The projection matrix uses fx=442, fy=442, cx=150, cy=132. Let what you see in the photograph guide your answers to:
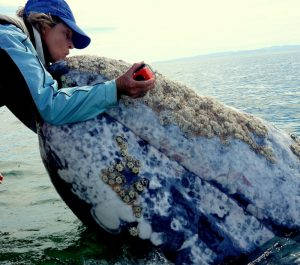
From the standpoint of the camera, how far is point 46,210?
769cm

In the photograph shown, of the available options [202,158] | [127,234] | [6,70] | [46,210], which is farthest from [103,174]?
[46,210]

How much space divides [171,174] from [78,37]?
1872 millimetres

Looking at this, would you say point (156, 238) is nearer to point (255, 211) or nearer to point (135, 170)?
point (135, 170)

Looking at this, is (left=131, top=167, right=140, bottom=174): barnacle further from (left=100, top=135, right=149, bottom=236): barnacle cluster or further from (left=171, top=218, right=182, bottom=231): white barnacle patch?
(left=171, top=218, right=182, bottom=231): white barnacle patch

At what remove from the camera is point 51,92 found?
416 cm

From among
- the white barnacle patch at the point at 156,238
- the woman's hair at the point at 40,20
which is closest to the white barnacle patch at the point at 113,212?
the white barnacle patch at the point at 156,238

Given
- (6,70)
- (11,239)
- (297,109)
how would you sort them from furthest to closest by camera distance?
(297,109)
(11,239)
(6,70)

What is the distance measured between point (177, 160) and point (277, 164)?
1.29 meters

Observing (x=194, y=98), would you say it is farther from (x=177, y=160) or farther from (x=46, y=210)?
(x=46, y=210)

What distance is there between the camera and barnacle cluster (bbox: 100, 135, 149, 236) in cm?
460

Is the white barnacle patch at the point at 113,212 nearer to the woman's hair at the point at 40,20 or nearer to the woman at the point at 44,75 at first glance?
the woman at the point at 44,75

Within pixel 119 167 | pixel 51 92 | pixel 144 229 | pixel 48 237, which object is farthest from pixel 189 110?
pixel 48 237

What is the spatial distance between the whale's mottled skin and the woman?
0.84 feet

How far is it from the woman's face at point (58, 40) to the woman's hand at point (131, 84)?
100 cm
